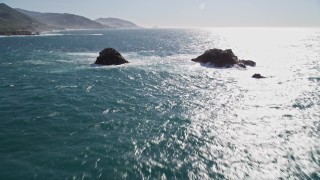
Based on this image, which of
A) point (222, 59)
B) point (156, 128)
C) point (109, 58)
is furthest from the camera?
point (222, 59)

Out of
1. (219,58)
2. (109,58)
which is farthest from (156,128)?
(219,58)

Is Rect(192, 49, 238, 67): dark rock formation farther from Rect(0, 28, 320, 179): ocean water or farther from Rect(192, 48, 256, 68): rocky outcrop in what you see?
Rect(0, 28, 320, 179): ocean water

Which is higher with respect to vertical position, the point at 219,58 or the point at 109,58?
the point at 109,58

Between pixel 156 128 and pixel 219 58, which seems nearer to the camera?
pixel 156 128

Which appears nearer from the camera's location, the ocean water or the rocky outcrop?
the ocean water

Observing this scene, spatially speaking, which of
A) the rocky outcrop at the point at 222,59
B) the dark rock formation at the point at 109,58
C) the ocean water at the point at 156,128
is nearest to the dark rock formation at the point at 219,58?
the rocky outcrop at the point at 222,59

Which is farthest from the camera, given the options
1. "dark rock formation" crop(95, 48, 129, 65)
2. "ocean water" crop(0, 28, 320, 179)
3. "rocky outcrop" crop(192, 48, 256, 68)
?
"rocky outcrop" crop(192, 48, 256, 68)

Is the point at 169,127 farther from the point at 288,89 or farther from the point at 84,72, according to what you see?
the point at 84,72

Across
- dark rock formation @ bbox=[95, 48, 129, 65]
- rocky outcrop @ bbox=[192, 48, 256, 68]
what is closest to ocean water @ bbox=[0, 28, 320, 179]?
dark rock formation @ bbox=[95, 48, 129, 65]

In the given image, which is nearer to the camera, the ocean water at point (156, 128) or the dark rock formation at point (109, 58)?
the ocean water at point (156, 128)

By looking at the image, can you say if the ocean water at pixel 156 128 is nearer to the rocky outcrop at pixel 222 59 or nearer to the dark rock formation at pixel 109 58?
the dark rock formation at pixel 109 58

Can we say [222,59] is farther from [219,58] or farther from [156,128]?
[156,128]

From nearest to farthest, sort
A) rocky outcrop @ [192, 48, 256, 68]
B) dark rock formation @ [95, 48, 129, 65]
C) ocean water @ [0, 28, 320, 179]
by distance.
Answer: ocean water @ [0, 28, 320, 179] < dark rock formation @ [95, 48, 129, 65] < rocky outcrop @ [192, 48, 256, 68]
